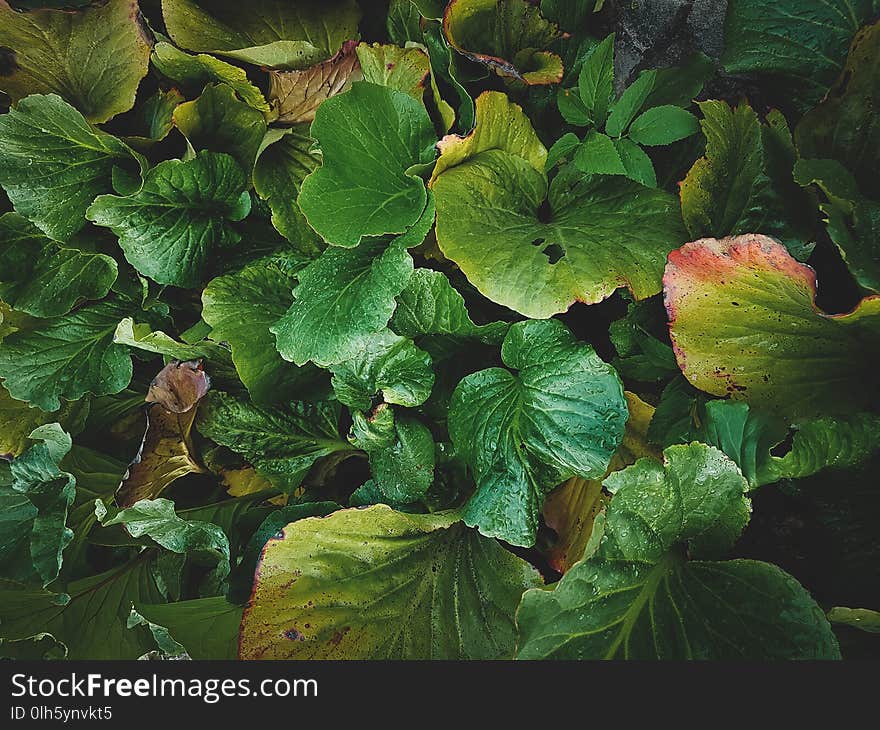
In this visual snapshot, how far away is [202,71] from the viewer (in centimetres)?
82

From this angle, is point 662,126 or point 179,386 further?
point 179,386

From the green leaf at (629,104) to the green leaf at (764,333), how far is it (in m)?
0.14

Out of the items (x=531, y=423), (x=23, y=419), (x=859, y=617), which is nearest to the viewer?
(x=859, y=617)

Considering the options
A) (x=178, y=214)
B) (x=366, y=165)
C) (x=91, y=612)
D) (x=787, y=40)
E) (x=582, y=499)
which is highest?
(x=787, y=40)

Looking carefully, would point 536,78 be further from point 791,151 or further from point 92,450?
point 92,450

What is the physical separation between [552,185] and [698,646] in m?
0.44

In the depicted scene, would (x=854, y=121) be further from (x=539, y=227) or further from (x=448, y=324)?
(x=448, y=324)

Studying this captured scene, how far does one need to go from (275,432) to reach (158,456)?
0.12m

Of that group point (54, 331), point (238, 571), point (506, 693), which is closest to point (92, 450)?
point (54, 331)

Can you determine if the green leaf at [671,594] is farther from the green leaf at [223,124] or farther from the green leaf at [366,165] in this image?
the green leaf at [223,124]

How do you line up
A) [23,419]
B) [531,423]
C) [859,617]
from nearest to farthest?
[859,617], [531,423], [23,419]

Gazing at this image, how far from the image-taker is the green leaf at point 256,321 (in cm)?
81

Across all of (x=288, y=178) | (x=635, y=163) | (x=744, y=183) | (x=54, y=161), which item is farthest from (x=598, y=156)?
(x=54, y=161)

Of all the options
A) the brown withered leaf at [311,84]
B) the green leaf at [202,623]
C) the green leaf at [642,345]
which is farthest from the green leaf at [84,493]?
the green leaf at [642,345]
